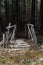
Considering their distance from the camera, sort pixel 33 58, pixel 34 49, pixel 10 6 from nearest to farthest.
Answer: pixel 33 58 < pixel 34 49 < pixel 10 6

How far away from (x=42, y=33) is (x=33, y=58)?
197 inches

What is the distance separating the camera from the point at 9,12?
44.3ft

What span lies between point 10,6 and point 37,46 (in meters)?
4.82

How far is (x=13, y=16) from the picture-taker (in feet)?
44.1

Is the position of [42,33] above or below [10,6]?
below

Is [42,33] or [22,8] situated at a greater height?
[22,8]

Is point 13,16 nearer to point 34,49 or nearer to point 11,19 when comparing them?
point 11,19

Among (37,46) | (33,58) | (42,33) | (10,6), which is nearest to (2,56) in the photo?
(33,58)

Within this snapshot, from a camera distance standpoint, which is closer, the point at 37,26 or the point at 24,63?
the point at 24,63

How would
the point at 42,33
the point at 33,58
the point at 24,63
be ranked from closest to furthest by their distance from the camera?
the point at 24,63 → the point at 33,58 → the point at 42,33

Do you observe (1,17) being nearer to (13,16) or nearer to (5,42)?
(13,16)

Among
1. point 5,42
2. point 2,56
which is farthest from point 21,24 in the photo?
point 2,56

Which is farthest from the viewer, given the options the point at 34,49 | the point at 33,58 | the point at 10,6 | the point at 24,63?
the point at 10,6

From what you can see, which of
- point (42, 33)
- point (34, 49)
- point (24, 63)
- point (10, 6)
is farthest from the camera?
point (10, 6)
